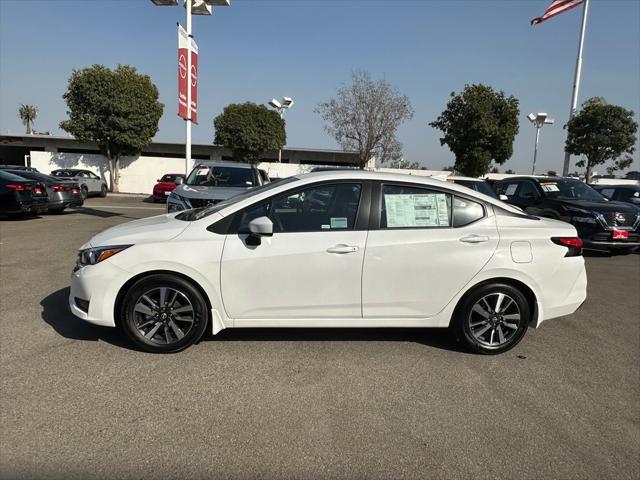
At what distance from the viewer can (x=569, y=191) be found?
1054 centimetres

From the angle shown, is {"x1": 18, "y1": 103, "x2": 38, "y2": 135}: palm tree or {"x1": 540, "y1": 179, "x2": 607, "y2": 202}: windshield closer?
{"x1": 540, "y1": 179, "x2": 607, "y2": 202}: windshield

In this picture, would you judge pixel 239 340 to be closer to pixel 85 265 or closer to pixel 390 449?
pixel 85 265

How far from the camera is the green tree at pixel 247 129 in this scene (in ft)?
110

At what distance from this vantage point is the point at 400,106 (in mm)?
27797

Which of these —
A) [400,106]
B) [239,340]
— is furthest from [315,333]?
[400,106]

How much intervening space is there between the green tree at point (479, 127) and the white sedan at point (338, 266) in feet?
75.9

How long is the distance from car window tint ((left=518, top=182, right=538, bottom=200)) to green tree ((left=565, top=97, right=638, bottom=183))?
637 inches

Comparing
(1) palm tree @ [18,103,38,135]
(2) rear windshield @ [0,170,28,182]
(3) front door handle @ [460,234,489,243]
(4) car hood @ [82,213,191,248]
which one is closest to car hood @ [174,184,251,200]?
(4) car hood @ [82,213,191,248]

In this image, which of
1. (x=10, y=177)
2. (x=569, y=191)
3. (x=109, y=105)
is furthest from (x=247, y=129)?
(x=569, y=191)

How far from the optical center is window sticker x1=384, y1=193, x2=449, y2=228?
154 inches

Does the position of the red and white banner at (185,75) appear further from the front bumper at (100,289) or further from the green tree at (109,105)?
the green tree at (109,105)

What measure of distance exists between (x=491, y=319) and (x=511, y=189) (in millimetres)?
8828

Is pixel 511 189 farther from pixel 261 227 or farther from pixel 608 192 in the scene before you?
pixel 261 227

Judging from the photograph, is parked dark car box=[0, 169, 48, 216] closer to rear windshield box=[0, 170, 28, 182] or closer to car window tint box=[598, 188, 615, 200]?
rear windshield box=[0, 170, 28, 182]
